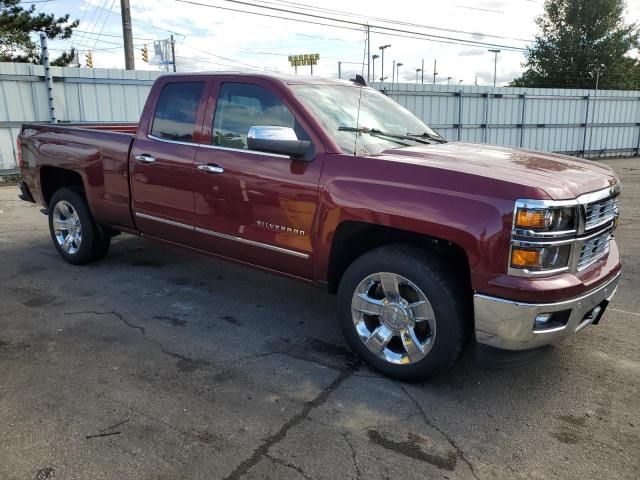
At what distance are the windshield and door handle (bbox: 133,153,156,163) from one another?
148cm

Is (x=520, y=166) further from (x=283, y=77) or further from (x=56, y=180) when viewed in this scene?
(x=56, y=180)

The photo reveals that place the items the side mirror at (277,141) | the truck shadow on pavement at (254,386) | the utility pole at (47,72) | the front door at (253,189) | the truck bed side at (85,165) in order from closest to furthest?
1. the truck shadow on pavement at (254,386)
2. the side mirror at (277,141)
3. the front door at (253,189)
4. the truck bed side at (85,165)
5. the utility pole at (47,72)

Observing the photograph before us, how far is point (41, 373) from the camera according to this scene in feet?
11.4

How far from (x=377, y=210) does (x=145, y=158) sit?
2.38m

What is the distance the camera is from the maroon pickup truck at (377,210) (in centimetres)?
291

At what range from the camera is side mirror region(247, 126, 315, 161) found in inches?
138

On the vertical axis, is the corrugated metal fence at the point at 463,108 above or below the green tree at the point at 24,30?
below

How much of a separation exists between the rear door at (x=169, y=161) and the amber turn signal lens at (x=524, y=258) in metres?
2.59

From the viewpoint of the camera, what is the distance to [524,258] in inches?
112

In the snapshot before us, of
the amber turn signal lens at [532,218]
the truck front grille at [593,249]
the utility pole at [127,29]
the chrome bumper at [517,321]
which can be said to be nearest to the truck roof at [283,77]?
the amber turn signal lens at [532,218]

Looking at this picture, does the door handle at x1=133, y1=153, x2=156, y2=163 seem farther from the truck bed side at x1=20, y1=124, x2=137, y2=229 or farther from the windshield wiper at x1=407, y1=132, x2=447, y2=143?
the windshield wiper at x1=407, y1=132, x2=447, y2=143

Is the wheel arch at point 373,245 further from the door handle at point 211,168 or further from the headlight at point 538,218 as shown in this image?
the door handle at point 211,168

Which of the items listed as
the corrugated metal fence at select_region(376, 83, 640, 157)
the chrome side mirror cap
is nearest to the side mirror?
the chrome side mirror cap

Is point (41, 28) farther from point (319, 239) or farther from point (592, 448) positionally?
point (592, 448)
